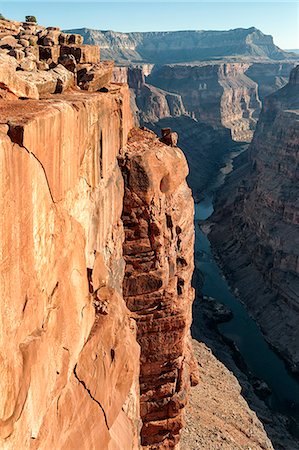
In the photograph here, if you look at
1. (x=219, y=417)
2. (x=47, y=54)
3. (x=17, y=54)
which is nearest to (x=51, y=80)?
(x=17, y=54)

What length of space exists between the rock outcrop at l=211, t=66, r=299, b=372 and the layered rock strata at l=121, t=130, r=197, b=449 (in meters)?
30.1

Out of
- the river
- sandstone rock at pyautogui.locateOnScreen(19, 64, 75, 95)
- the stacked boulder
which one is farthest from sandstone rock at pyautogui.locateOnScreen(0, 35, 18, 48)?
the river

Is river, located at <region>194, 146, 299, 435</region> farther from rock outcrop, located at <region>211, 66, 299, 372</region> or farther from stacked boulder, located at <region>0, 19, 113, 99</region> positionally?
stacked boulder, located at <region>0, 19, 113, 99</region>

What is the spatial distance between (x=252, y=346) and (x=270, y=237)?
20.4 metres

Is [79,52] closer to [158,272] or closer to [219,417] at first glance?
[158,272]

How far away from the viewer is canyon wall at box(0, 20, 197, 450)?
10.7 meters

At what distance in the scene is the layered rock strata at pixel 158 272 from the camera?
23.0 m

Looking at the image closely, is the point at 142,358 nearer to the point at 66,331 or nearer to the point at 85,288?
the point at 85,288

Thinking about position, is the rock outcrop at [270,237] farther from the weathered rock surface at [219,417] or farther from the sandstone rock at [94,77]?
the sandstone rock at [94,77]

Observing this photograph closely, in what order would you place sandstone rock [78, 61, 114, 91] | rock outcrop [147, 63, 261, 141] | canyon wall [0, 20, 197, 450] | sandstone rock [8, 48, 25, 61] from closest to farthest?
1. canyon wall [0, 20, 197, 450]
2. sandstone rock [8, 48, 25, 61]
3. sandstone rock [78, 61, 114, 91]
4. rock outcrop [147, 63, 261, 141]

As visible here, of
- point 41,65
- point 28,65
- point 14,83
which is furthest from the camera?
point 41,65

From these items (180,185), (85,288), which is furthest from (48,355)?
(180,185)

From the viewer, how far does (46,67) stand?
20.2 metres

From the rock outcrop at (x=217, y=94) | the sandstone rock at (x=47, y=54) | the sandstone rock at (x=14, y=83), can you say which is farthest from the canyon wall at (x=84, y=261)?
the rock outcrop at (x=217, y=94)
